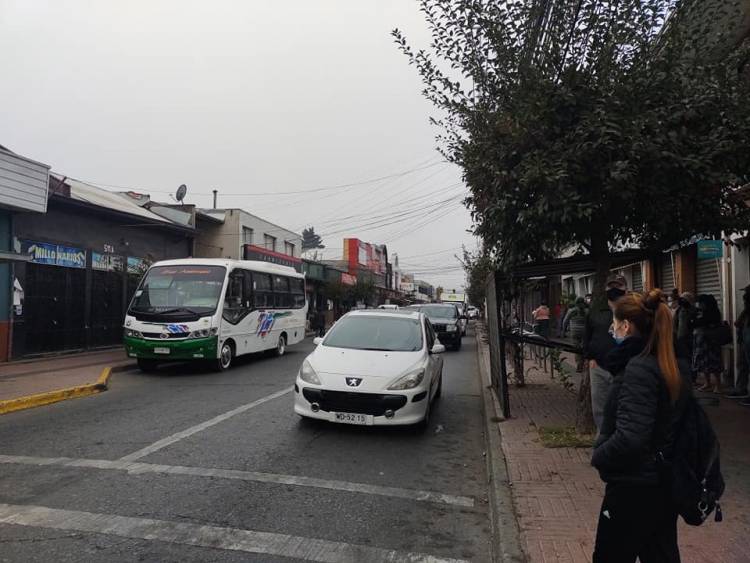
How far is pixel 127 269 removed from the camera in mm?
20031

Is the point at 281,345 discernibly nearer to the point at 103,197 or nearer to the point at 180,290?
the point at 180,290

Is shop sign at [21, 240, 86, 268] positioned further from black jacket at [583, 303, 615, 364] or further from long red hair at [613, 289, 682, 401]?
long red hair at [613, 289, 682, 401]

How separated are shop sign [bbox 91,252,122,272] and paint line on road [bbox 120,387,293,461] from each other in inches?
444

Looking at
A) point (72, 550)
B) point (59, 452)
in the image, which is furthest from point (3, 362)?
point (72, 550)

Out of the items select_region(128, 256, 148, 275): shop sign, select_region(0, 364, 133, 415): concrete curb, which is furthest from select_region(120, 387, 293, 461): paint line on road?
select_region(128, 256, 148, 275): shop sign

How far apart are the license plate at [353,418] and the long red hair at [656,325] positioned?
451 cm

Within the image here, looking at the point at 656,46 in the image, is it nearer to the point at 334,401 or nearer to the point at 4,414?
the point at 334,401

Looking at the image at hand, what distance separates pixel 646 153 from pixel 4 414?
897cm

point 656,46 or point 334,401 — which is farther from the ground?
point 656,46

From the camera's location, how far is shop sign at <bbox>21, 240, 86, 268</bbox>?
616 inches

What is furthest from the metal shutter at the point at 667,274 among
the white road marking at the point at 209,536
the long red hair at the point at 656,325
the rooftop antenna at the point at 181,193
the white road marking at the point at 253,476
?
the rooftop antenna at the point at 181,193

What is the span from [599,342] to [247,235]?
2778 cm

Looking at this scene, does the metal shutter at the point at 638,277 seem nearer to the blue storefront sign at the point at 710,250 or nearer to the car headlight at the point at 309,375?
the blue storefront sign at the point at 710,250

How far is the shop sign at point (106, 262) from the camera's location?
18.4m
